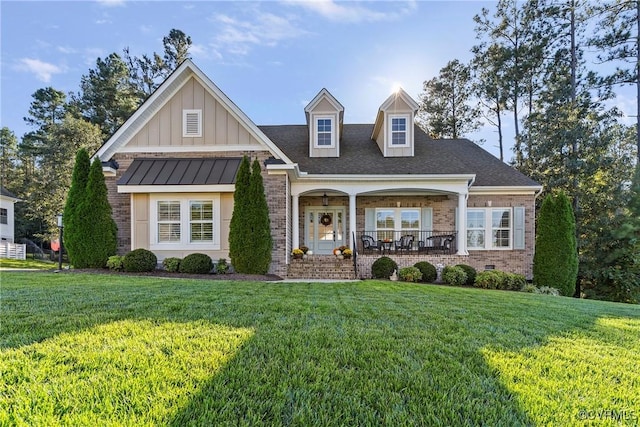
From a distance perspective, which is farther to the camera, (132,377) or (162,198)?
(162,198)

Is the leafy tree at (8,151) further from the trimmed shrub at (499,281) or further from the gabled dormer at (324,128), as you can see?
the trimmed shrub at (499,281)

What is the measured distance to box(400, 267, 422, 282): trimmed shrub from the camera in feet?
35.4

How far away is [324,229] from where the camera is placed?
14312 millimetres

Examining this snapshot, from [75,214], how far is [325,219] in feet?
28.5

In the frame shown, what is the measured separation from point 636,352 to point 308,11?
10695 mm

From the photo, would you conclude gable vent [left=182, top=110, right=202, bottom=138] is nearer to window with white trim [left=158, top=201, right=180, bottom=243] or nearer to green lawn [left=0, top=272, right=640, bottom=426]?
window with white trim [left=158, top=201, right=180, bottom=243]

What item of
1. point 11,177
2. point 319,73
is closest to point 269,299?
point 319,73

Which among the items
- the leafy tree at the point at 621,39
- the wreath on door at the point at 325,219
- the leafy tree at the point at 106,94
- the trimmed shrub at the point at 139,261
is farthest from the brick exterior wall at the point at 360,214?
the leafy tree at the point at 106,94

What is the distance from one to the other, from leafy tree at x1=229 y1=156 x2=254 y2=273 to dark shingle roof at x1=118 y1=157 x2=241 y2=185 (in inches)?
19.6

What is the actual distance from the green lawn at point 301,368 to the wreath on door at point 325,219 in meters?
9.75

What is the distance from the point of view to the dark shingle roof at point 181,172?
35.1 ft

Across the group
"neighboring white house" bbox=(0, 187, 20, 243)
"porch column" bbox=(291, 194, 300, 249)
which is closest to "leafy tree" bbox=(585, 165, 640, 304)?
"porch column" bbox=(291, 194, 300, 249)

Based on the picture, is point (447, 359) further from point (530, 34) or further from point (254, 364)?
point (530, 34)

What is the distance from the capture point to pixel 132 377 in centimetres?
229
